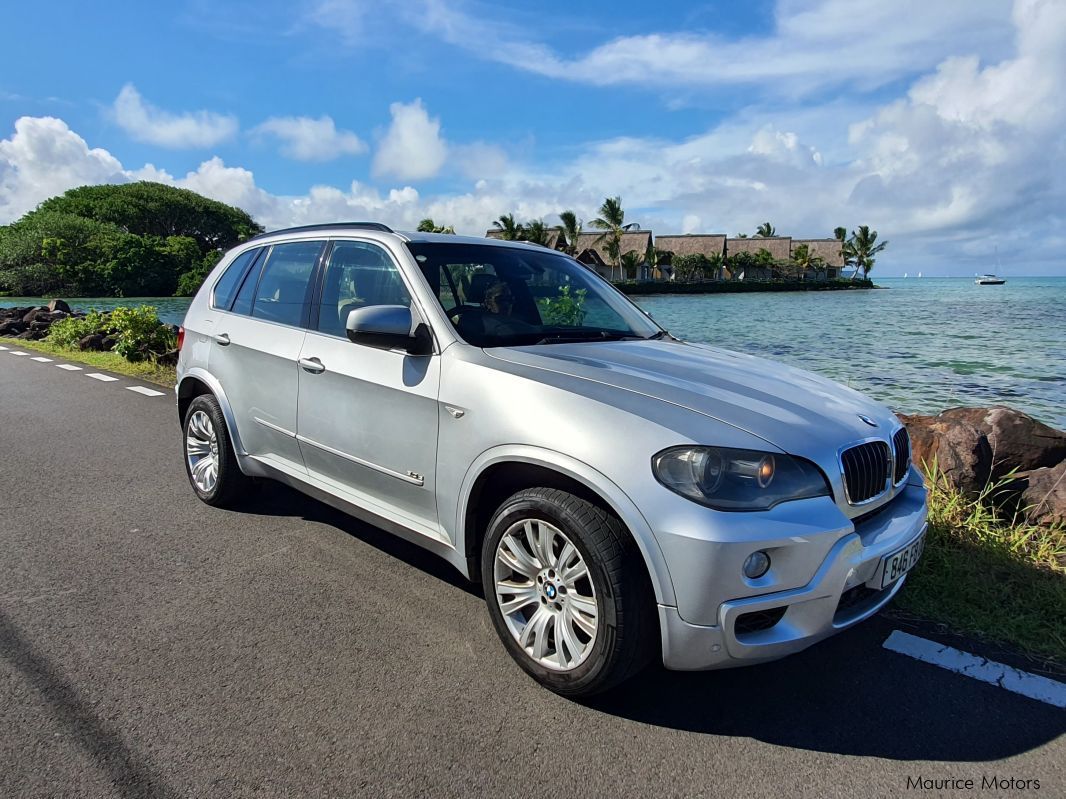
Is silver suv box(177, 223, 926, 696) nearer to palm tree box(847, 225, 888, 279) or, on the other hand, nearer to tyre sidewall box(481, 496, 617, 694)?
tyre sidewall box(481, 496, 617, 694)

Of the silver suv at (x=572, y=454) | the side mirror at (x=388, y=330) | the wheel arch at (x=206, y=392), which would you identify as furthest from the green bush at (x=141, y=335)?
the side mirror at (x=388, y=330)

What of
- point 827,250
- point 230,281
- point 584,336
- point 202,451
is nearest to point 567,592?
point 584,336

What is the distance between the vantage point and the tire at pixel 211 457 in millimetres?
4395

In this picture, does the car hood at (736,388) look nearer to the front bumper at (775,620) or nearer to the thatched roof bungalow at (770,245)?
the front bumper at (775,620)

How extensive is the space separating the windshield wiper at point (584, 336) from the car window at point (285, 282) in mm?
1438

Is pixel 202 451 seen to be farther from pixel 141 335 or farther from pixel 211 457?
pixel 141 335

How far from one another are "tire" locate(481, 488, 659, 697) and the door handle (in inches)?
52.9

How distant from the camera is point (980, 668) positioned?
9.45 feet

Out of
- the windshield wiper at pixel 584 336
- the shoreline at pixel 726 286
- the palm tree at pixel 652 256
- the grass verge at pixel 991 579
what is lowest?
the grass verge at pixel 991 579

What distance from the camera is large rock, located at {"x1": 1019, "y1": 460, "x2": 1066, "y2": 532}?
13.9ft

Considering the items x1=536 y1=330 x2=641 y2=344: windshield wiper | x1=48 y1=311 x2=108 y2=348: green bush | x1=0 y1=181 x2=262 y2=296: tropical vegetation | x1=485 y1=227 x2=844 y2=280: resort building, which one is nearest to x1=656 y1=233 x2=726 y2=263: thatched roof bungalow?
x1=485 y1=227 x2=844 y2=280: resort building

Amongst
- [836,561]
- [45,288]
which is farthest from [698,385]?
[45,288]

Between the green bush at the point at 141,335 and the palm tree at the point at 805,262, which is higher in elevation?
the palm tree at the point at 805,262

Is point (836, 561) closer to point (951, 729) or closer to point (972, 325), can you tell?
point (951, 729)
